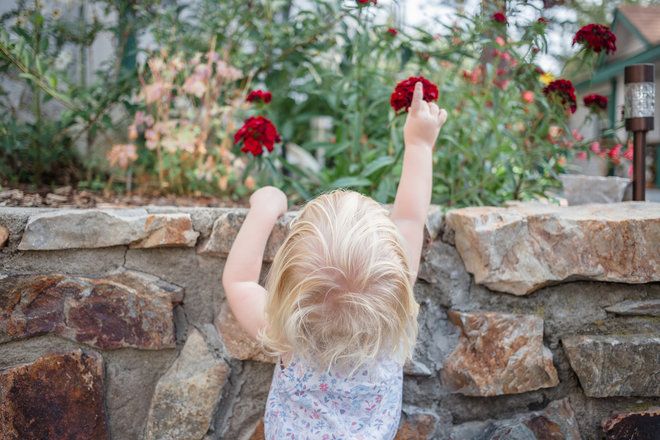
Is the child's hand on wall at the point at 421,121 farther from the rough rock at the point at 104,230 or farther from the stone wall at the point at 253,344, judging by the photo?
the rough rock at the point at 104,230

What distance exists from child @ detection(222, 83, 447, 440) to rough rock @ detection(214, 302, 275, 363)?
0.65 ft

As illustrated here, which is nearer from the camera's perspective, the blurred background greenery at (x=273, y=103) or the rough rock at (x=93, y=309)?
the rough rock at (x=93, y=309)

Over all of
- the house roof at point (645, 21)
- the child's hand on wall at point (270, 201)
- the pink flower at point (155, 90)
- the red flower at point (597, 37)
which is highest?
the house roof at point (645, 21)

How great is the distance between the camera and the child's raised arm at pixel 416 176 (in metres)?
1.38

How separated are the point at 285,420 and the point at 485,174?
1.27 m

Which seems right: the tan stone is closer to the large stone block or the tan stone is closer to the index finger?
the index finger

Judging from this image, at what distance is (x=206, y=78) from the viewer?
239cm

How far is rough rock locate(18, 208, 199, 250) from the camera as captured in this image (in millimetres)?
1460

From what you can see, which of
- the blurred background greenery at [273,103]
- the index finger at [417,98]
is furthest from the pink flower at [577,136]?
the index finger at [417,98]

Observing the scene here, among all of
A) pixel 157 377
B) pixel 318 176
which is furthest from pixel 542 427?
pixel 318 176

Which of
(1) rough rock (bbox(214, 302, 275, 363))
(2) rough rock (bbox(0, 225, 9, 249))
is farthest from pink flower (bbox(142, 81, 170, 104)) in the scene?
(1) rough rock (bbox(214, 302, 275, 363))

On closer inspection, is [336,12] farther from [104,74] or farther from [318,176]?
[104,74]

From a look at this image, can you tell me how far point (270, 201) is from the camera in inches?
58.8

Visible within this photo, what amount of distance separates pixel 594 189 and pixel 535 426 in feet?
4.09
